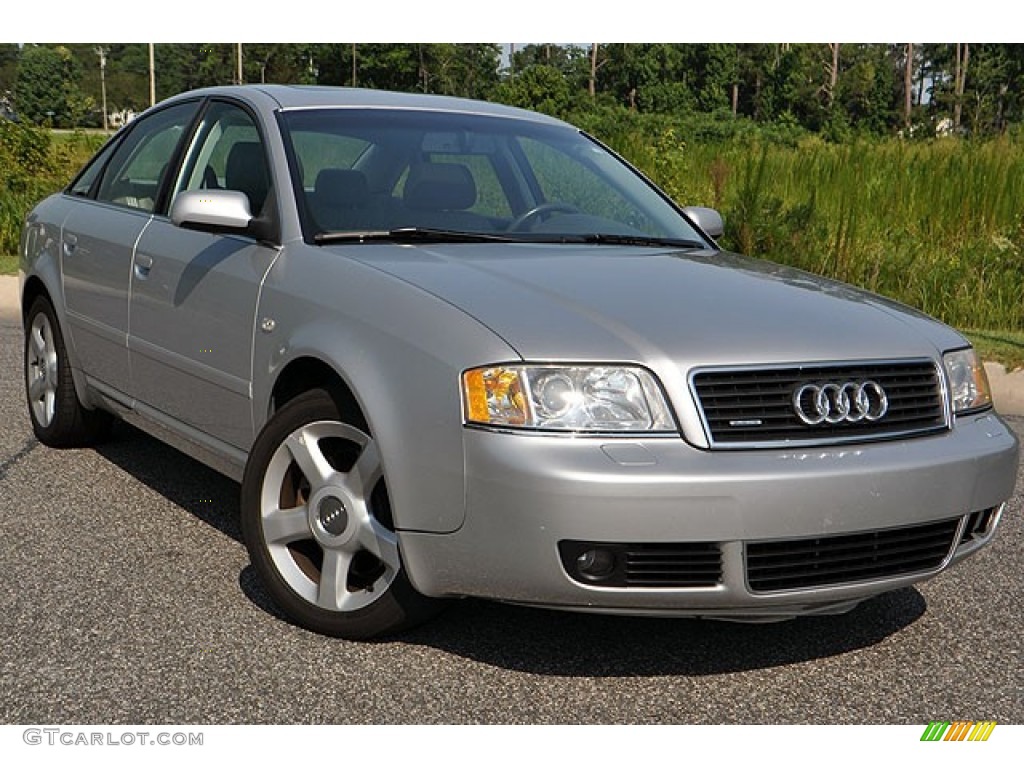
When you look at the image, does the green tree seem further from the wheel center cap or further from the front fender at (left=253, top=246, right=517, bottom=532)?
the wheel center cap

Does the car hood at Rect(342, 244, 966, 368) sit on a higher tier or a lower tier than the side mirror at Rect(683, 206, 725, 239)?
lower

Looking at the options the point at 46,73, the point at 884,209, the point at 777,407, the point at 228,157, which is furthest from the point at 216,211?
the point at 46,73

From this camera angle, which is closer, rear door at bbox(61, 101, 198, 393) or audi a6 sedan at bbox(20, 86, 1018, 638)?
audi a6 sedan at bbox(20, 86, 1018, 638)

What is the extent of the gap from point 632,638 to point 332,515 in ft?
3.02

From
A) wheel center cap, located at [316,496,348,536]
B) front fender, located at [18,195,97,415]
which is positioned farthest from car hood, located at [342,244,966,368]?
front fender, located at [18,195,97,415]

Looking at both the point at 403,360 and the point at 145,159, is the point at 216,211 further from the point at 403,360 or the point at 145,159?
the point at 145,159

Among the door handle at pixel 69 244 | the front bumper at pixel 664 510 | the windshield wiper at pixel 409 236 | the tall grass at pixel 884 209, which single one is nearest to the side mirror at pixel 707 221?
the windshield wiper at pixel 409 236

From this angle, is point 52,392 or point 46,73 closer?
point 52,392

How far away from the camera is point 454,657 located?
382 cm

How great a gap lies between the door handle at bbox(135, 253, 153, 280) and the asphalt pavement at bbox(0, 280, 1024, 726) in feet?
3.06

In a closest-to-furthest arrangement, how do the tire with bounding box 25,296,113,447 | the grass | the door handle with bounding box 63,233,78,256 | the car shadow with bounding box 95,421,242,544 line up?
the car shadow with bounding box 95,421,242,544 < the door handle with bounding box 63,233,78,256 < the tire with bounding box 25,296,113,447 < the grass

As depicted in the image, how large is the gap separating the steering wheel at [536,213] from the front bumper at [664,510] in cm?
145

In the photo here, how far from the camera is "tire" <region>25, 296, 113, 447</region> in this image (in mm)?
6086

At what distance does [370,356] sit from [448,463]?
0.44 meters
